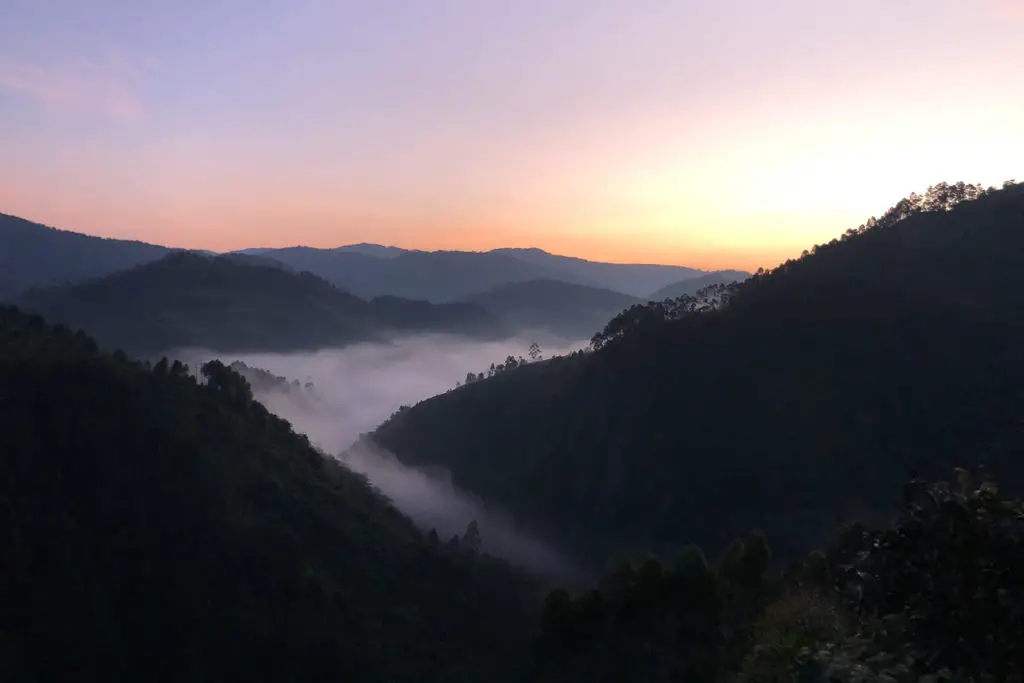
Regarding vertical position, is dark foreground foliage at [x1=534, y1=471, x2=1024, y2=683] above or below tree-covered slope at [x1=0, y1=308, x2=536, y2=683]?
above

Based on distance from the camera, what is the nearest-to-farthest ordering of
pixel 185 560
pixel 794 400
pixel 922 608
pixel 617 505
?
pixel 922 608, pixel 185 560, pixel 794 400, pixel 617 505

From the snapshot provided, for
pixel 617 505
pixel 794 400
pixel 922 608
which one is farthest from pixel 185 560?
pixel 794 400

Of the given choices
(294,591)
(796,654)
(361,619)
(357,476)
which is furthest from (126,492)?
(796,654)

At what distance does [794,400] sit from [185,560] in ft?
176

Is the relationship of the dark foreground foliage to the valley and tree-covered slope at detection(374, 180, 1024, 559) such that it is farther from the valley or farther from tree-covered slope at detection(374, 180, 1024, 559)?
tree-covered slope at detection(374, 180, 1024, 559)

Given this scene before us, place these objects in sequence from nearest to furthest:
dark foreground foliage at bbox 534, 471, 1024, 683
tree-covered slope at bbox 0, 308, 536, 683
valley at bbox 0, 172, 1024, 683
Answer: dark foreground foliage at bbox 534, 471, 1024, 683, valley at bbox 0, 172, 1024, 683, tree-covered slope at bbox 0, 308, 536, 683

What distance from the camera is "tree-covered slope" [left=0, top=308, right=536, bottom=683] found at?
3431cm

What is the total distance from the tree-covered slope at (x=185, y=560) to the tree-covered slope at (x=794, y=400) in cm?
2287

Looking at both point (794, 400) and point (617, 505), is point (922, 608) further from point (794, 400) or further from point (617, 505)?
point (617, 505)

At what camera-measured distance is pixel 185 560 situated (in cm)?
3888

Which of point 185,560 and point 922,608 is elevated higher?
point 922,608

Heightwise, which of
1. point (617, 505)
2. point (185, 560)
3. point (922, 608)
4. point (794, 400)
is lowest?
point (617, 505)

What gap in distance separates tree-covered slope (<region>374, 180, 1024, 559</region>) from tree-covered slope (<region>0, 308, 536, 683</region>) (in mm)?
22868

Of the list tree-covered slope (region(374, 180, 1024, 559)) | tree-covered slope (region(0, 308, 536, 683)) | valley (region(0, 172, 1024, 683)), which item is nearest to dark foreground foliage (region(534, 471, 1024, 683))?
valley (region(0, 172, 1024, 683))
